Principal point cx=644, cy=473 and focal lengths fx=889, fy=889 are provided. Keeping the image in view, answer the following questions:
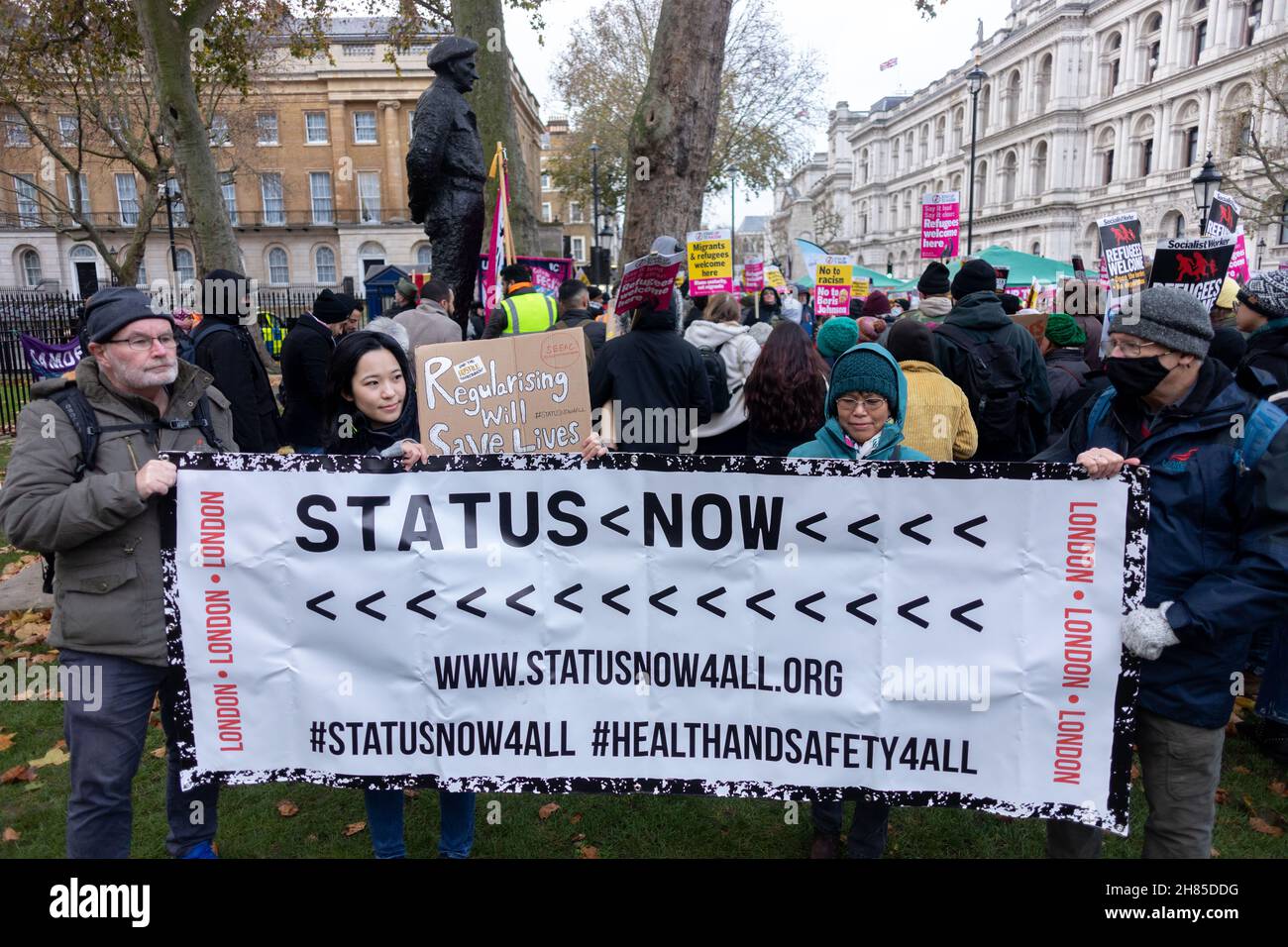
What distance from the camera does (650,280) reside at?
5395 millimetres

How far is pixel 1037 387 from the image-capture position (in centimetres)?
582

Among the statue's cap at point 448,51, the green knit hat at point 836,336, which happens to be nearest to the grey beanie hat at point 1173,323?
the green knit hat at point 836,336

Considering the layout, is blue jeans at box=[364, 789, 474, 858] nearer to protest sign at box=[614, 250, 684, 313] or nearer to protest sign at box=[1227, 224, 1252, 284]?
protest sign at box=[614, 250, 684, 313]

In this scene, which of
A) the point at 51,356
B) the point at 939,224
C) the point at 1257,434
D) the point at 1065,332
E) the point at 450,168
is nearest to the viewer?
the point at 1257,434

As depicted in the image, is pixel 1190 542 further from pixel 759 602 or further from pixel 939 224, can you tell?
pixel 939 224

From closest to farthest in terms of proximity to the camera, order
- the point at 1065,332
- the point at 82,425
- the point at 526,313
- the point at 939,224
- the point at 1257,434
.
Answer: the point at 1257,434 < the point at 82,425 < the point at 1065,332 < the point at 526,313 < the point at 939,224

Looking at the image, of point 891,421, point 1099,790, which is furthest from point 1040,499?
point 1099,790

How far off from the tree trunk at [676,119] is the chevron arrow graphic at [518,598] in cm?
684

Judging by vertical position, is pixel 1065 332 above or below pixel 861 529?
above

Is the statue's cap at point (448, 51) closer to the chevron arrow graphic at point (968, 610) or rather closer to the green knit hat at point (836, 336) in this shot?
the green knit hat at point (836, 336)

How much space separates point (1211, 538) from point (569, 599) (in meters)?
2.03

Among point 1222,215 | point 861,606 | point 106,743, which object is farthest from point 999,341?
point 106,743

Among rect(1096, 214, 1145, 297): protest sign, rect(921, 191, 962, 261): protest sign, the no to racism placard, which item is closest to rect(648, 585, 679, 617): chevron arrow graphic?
the no to racism placard

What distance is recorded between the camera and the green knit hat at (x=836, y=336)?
18.5 ft
